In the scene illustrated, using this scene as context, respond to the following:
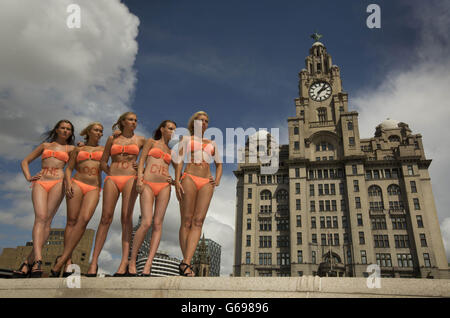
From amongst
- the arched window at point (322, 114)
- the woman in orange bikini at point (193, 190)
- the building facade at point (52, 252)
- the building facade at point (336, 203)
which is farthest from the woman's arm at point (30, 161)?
the building facade at point (52, 252)

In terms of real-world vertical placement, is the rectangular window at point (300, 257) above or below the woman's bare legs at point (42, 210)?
above

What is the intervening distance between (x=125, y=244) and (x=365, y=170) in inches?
2124

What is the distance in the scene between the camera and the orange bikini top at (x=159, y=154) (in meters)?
7.74

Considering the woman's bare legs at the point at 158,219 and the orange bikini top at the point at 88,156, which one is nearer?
the woman's bare legs at the point at 158,219

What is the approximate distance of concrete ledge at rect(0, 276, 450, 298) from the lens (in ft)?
14.3

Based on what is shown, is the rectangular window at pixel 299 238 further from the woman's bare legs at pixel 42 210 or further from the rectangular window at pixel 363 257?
the woman's bare legs at pixel 42 210

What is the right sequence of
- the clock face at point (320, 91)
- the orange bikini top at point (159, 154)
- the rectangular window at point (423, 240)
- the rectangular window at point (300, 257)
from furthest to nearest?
1. the clock face at point (320, 91)
2. the rectangular window at point (300, 257)
3. the rectangular window at point (423, 240)
4. the orange bikini top at point (159, 154)

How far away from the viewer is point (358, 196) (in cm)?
5116

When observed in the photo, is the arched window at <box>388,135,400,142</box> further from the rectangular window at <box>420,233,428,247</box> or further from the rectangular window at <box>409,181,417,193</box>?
the rectangular window at <box>420,233,428,247</box>

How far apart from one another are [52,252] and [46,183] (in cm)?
9052

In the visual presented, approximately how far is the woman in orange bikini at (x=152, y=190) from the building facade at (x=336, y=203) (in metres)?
44.4

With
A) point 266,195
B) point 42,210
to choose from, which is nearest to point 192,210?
point 42,210

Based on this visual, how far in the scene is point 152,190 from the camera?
7.38 metres
